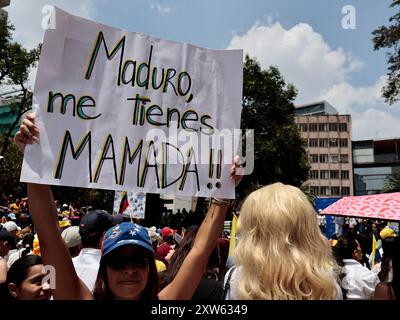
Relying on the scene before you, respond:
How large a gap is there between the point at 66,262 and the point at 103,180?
0.58 meters

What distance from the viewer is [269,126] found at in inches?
1224

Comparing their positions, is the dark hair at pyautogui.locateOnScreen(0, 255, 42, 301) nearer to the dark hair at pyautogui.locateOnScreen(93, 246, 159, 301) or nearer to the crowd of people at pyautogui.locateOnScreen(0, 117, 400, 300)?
the crowd of people at pyautogui.locateOnScreen(0, 117, 400, 300)

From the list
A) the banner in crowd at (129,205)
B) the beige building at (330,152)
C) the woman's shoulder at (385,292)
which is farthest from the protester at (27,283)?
the beige building at (330,152)

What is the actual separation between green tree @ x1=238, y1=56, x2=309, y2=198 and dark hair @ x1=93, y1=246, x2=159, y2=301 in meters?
28.3

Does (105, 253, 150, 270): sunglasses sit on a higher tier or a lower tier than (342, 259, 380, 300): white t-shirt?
higher

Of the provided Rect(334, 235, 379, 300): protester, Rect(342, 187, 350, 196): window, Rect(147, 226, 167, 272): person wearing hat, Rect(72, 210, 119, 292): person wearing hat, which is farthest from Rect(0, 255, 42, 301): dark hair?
Rect(342, 187, 350, 196): window

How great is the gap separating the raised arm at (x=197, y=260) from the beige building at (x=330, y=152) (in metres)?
83.3

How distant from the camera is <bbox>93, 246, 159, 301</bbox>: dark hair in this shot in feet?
6.12

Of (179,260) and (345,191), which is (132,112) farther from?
(345,191)

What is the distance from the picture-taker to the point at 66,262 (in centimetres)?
183

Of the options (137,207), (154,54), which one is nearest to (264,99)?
(137,207)

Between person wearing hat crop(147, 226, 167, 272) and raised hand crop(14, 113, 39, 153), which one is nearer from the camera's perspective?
raised hand crop(14, 113, 39, 153)

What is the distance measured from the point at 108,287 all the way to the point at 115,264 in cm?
10
